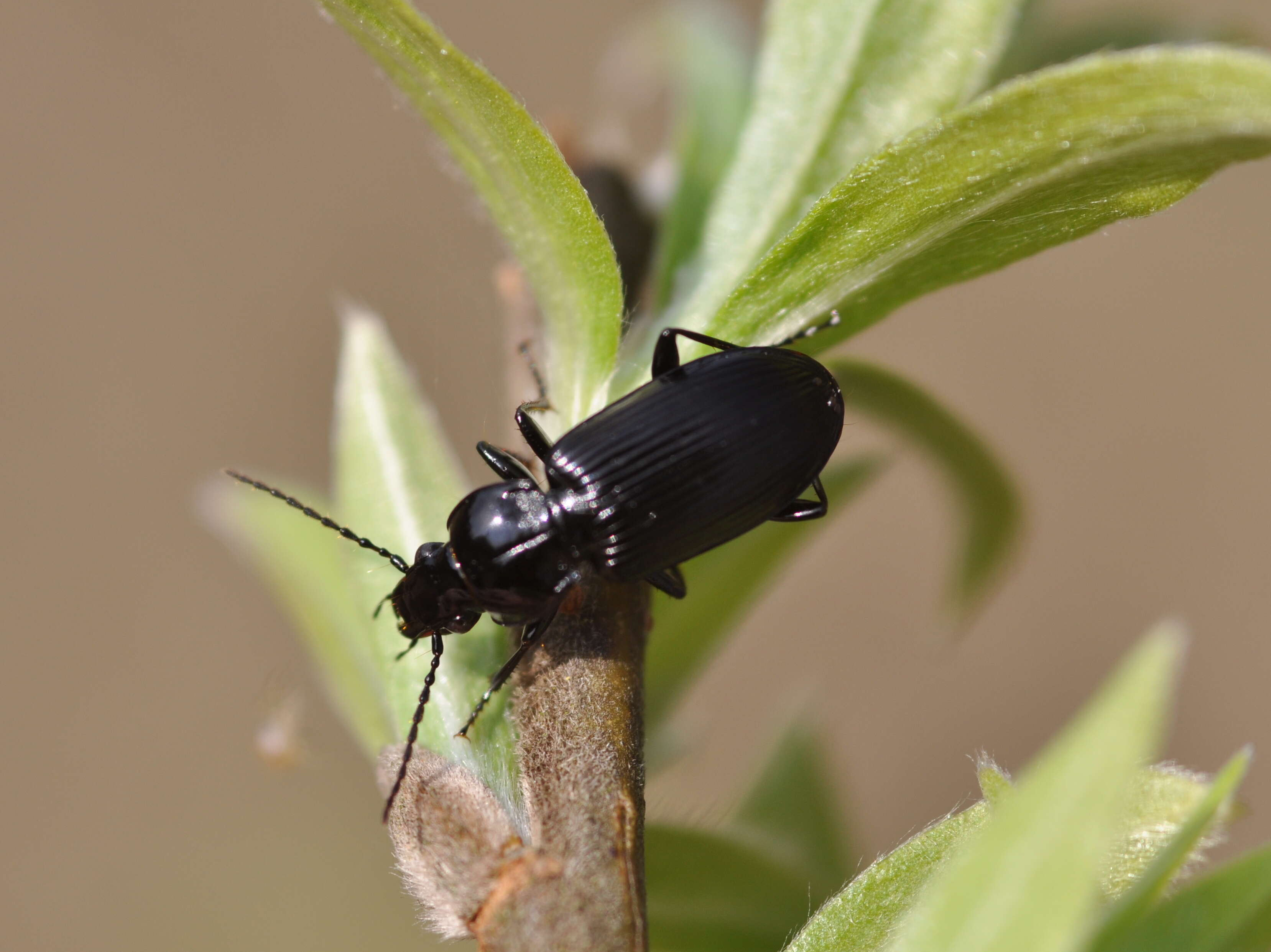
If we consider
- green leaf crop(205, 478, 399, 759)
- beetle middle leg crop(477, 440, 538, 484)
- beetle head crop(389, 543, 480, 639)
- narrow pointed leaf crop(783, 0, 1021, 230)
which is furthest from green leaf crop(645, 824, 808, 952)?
narrow pointed leaf crop(783, 0, 1021, 230)

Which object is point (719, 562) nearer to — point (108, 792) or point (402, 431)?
point (402, 431)

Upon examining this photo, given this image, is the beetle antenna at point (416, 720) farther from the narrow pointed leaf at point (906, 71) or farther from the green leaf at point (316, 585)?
the narrow pointed leaf at point (906, 71)

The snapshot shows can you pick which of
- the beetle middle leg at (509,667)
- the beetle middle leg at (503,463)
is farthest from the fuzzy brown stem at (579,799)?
the beetle middle leg at (503,463)

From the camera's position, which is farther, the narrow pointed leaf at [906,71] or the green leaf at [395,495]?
the narrow pointed leaf at [906,71]

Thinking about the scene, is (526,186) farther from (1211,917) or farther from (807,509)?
(1211,917)

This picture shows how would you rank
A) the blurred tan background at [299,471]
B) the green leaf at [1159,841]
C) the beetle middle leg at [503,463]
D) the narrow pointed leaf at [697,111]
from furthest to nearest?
1. the blurred tan background at [299,471]
2. the beetle middle leg at [503,463]
3. the narrow pointed leaf at [697,111]
4. the green leaf at [1159,841]

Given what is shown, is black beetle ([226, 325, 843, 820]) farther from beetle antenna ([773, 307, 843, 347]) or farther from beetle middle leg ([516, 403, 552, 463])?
beetle antenna ([773, 307, 843, 347])

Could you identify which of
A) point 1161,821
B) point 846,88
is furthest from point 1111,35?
point 1161,821

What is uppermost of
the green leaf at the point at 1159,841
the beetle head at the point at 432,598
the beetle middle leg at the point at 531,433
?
the beetle middle leg at the point at 531,433
